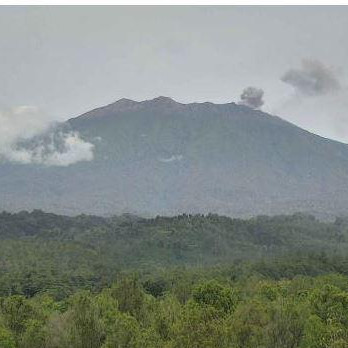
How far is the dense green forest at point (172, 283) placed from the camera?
3092cm

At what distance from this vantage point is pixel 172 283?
7750cm

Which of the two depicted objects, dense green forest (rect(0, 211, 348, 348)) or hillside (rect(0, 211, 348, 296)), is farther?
hillside (rect(0, 211, 348, 296))

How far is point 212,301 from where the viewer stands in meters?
46.9

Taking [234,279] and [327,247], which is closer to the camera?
[234,279]

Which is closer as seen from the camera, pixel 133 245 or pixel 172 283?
pixel 172 283

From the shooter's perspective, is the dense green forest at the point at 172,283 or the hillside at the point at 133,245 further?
the hillside at the point at 133,245

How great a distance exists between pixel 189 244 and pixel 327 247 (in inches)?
1174

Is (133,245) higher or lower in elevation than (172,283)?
lower

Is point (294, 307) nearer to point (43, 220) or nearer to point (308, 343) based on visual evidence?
point (308, 343)

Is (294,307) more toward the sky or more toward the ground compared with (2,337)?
more toward the sky

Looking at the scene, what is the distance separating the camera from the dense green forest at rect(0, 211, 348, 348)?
3092 cm

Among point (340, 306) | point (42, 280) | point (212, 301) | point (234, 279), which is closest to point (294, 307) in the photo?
point (340, 306)

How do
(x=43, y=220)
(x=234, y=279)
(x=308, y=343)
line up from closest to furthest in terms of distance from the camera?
1. (x=308, y=343)
2. (x=234, y=279)
3. (x=43, y=220)

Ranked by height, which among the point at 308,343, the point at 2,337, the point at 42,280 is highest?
the point at 308,343
